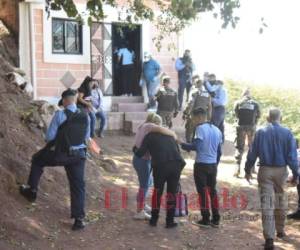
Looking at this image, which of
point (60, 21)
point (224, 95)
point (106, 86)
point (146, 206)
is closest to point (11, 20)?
point (60, 21)

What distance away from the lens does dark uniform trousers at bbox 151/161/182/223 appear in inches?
322

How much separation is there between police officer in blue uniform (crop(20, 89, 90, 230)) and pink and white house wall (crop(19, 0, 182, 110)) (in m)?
9.43

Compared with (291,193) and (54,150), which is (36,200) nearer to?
(54,150)

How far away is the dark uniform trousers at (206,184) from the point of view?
8469 millimetres

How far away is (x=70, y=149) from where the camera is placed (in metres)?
7.56

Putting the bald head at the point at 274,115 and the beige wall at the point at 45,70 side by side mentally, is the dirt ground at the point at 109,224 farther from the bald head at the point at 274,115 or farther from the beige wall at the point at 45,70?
the beige wall at the point at 45,70

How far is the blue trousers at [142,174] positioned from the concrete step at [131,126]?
322 inches

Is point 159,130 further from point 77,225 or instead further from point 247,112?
point 247,112

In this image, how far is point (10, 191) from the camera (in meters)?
8.12

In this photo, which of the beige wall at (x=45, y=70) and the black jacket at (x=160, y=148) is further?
the beige wall at (x=45, y=70)

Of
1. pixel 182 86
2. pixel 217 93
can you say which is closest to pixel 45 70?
pixel 182 86

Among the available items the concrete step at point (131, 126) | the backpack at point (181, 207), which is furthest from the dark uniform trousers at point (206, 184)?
the concrete step at point (131, 126)

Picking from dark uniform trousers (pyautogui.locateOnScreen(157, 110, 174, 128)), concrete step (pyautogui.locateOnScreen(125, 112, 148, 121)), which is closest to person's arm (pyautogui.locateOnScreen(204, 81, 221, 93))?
dark uniform trousers (pyautogui.locateOnScreen(157, 110, 174, 128))

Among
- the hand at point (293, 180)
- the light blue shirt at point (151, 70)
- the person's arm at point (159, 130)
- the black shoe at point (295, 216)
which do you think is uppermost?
the light blue shirt at point (151, 70)
